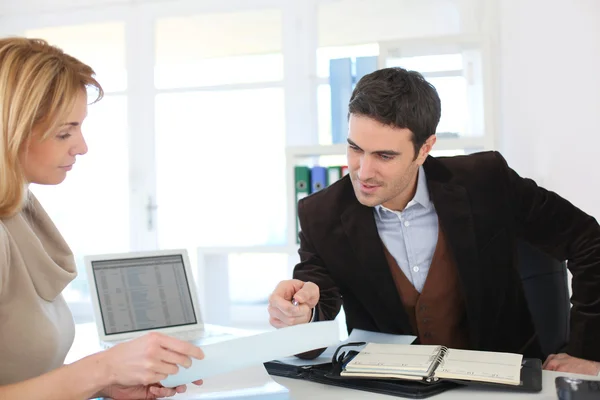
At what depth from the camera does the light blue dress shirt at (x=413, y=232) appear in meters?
1.82

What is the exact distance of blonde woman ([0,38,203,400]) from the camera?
3.57 feet

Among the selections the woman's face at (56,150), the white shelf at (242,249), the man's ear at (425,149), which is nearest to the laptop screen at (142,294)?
the woman's face at (56,150)

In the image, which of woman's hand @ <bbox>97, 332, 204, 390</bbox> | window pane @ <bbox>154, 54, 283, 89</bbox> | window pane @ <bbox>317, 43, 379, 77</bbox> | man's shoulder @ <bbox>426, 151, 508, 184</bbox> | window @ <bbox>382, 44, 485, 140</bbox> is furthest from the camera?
window pane @ <bbox>154, 54, 283, 89</bbox>

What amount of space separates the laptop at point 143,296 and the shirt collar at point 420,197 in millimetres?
567

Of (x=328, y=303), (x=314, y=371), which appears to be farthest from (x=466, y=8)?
(x=314, y=371)

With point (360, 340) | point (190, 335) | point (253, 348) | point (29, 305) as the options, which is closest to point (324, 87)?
point (190, 335)

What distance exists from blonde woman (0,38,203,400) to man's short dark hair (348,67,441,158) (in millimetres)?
705

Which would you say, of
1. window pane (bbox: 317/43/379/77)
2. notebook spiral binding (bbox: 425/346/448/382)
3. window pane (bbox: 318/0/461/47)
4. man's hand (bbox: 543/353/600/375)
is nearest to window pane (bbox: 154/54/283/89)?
window pane (bbox: 317/43/379/77)

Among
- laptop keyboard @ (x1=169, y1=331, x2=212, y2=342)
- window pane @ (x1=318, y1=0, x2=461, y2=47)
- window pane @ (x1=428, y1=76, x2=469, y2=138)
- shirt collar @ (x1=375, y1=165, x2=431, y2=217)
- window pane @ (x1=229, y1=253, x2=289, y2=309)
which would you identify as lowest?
window pane @ (x1=229, y1=253, x2=289, y2=309)

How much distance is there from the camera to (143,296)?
1.81m

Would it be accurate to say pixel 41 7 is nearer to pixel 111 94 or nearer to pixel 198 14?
pixel 111 94

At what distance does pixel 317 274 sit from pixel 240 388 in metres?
0.62

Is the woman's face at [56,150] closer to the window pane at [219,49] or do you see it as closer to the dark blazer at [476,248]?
the dark blazer at [476,248]

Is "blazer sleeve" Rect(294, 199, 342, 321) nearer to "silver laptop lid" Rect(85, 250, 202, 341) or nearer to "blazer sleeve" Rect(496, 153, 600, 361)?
"silver laptop lid" Rect(85, 250, 202, 341)
